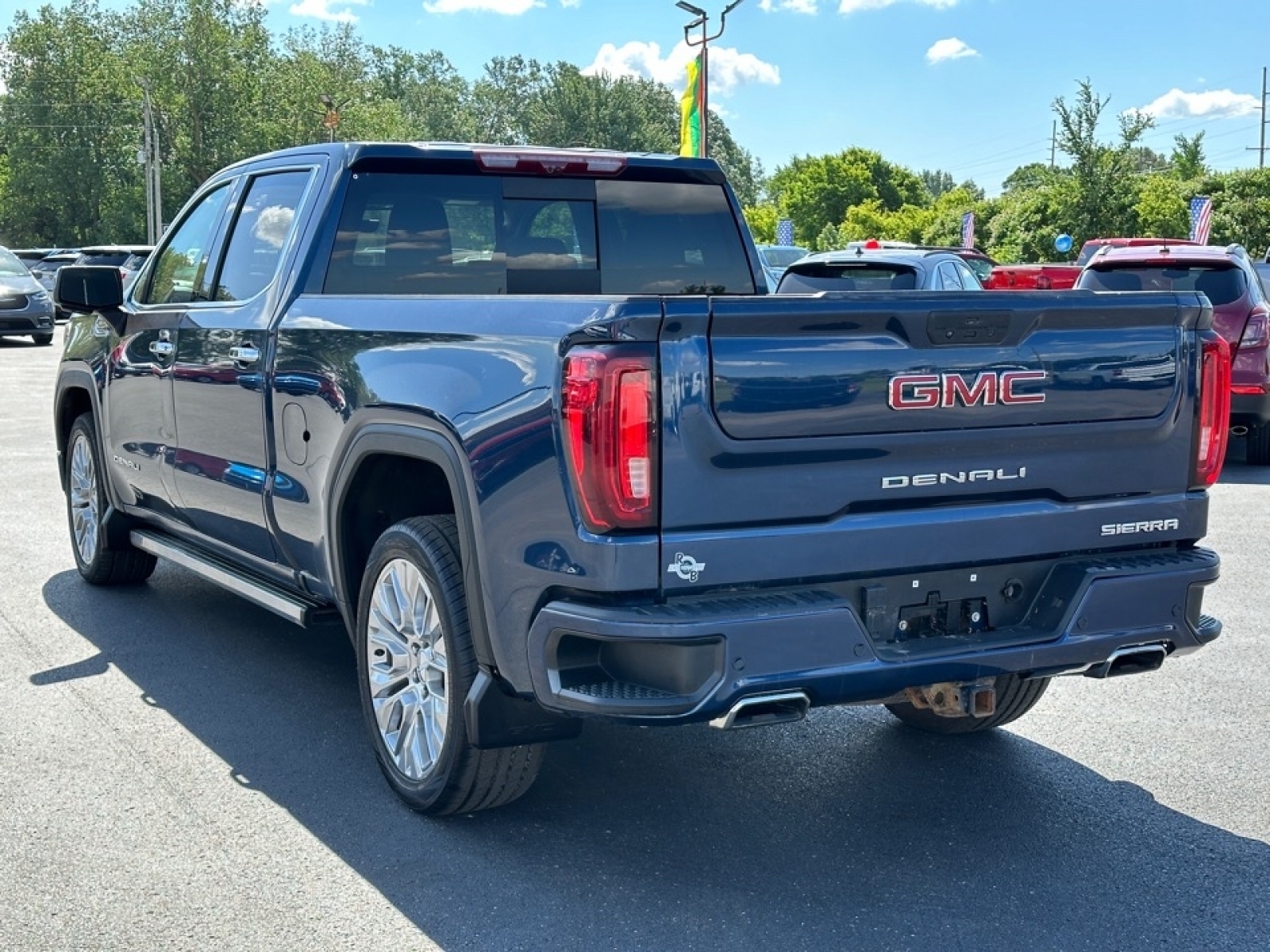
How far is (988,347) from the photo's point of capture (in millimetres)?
3791

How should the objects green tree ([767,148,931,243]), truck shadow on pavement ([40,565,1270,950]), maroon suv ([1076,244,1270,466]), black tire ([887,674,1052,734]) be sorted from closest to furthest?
truck shadow on pavement ([40,565,1270,950])
black tire ([887,674,1052,734])
maroon suv ([1076,244,1270,466])
green tree ([767,148,931,243])

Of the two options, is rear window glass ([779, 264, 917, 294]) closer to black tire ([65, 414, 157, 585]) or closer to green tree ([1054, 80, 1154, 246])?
black tire ([65, 414, 157, 585])

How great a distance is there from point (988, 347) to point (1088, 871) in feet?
4.63

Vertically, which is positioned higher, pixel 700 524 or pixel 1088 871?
pixel 700 524

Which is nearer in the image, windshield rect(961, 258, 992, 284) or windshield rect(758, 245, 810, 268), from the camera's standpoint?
windshield rect(961, 258, 992, 284)

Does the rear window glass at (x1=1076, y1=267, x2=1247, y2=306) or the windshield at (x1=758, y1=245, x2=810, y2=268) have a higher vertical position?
the rear window glass at (x1=1076, y1=267, x2=1247, y2=306)

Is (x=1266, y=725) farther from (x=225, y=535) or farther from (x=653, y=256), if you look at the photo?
(x=225, y=535)

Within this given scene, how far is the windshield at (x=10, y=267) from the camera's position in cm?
2608

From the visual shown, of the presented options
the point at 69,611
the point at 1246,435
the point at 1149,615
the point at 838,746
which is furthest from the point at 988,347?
the point at 1246,435

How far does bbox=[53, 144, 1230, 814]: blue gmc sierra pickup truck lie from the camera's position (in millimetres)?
3455

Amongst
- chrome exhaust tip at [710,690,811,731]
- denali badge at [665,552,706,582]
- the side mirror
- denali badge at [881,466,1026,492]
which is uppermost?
the side mirror

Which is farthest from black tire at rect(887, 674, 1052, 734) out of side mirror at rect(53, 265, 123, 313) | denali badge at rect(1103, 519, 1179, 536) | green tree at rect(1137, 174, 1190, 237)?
green tree at rect(1137, 174, 1190, 237)

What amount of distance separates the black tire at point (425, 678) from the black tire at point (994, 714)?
1503 millimetres

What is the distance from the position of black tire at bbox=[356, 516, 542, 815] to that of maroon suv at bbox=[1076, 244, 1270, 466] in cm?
842
